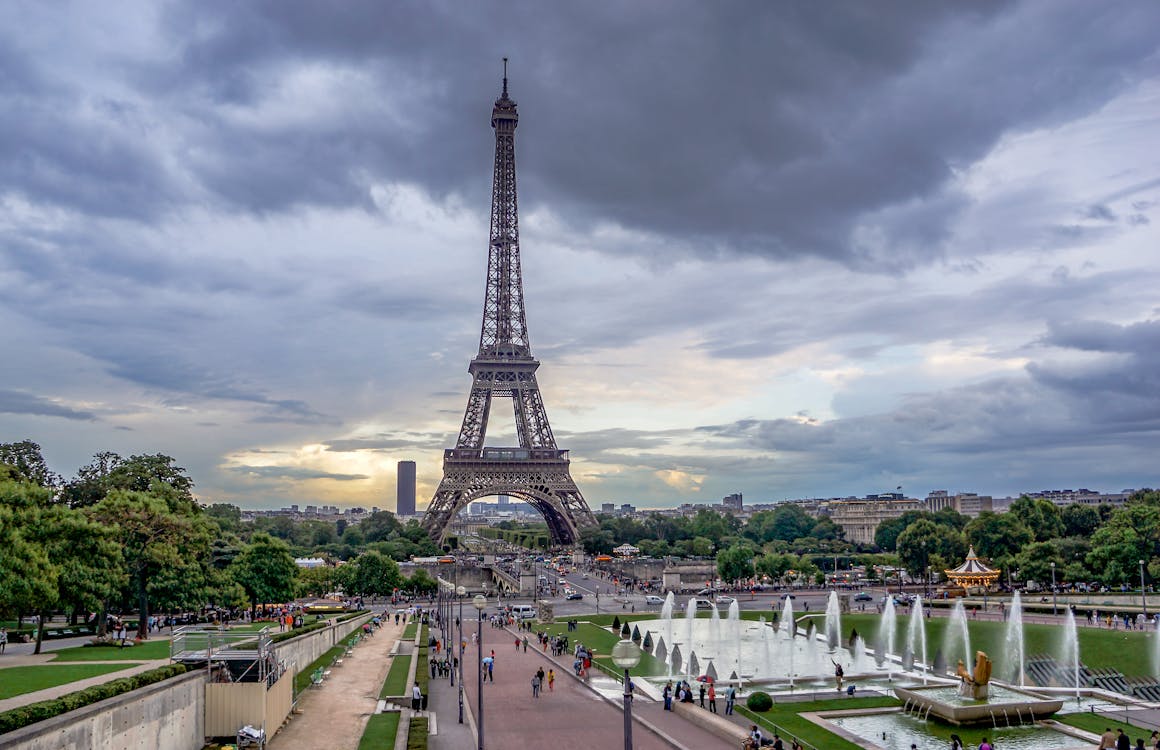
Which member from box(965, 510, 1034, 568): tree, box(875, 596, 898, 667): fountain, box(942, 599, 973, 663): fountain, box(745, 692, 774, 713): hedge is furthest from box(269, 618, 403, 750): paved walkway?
box(965, 510, 1034, 568): tree

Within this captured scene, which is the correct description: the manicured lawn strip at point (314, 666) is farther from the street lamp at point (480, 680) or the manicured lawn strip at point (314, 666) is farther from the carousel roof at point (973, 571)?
the carousel roof at point (973, 571)

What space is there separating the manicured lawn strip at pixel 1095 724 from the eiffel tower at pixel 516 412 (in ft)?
276

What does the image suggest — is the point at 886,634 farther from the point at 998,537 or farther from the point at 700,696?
the point at 998,537

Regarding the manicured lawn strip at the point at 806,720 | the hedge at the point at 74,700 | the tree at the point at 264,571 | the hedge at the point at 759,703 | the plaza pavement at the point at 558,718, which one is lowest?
the manicured lawn strip at the point at 806,720

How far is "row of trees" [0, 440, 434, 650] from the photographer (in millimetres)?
32250

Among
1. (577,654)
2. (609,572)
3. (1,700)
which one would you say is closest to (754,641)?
(577,654)

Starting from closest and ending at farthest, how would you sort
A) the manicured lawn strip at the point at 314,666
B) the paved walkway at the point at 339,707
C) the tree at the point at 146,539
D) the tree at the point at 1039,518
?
the paved walkway at the point at 339,707, the manicured lawn strip at the point at 314,666, the tree at the point at 146,539, the tree at the point at 1039,518

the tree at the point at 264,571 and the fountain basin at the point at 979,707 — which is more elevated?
the tree at the point at 264,571

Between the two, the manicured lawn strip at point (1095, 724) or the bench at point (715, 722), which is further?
Answer: the manicured lawn strip at point (1095, 724)

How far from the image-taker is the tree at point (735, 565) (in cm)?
Answer: 9325

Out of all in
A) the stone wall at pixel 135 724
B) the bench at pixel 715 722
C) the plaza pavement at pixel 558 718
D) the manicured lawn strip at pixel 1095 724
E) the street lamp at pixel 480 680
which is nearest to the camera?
the stone wall at pixel 135 724

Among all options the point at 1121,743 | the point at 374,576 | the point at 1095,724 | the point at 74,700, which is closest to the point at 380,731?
the point at 74,700

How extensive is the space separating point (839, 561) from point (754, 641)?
8056 centimetres

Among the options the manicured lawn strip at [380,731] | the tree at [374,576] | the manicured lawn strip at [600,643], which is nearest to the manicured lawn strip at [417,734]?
the manicured lawn strip at [380,731]
